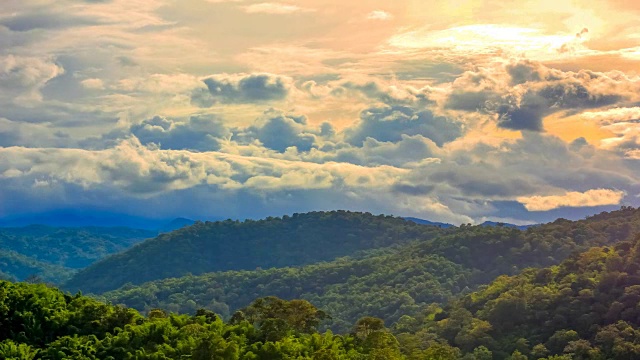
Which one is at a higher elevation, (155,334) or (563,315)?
(155,334)

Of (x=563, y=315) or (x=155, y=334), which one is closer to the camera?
(x=155, y=334)

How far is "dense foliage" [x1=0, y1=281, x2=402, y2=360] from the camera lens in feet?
297

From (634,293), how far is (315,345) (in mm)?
83276

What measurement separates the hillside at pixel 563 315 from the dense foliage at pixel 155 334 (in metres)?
30.5

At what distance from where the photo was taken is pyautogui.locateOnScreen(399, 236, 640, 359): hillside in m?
145

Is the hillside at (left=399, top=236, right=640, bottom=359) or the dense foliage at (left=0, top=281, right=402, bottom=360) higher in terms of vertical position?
the dense foliage at (left=0, top=281, right=402, bottom=360)

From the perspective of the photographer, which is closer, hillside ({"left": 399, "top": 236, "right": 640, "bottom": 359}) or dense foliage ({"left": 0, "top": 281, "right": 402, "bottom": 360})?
dense foliage ({"left": 0, "top": 281, "right": 402, "bottom": 360})

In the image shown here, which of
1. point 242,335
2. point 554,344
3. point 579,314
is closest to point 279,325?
point 242,335

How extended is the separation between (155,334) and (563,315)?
93.7m

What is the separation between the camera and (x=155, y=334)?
A: 319 feet

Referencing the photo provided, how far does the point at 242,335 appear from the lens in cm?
10094

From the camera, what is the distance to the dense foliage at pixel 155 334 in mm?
90562

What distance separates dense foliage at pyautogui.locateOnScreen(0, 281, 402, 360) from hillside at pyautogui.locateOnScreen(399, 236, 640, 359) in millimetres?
30491

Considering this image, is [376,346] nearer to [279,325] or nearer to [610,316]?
[279,325]
